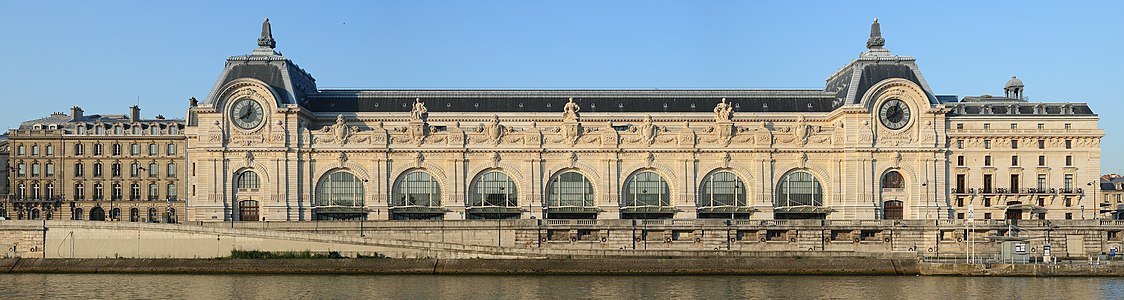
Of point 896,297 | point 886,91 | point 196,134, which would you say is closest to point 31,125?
point 196,134

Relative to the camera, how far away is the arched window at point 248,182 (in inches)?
3469

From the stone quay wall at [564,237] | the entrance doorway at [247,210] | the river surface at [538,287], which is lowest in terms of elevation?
the river surface at [538,287]

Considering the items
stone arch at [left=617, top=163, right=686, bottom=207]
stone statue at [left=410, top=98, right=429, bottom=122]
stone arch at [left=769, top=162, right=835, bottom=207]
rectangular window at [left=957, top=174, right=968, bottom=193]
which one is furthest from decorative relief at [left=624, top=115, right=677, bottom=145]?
rectangular window at [left=957, top=174, right=968, bottom=193]

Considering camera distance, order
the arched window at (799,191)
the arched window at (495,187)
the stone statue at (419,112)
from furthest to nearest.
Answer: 1. the stone statue at (419,112)
2. the arched window at (799,191)
3. the arched window at (495,187)

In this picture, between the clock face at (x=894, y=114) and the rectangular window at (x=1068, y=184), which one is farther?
the clock face at (x=894, y=114)

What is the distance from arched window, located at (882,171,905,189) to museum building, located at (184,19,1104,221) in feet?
0.34

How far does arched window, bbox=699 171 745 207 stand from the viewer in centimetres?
8838

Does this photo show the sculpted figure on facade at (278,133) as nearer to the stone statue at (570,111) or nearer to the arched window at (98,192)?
the arched window at (98,192)

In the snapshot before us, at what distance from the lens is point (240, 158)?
88000mm

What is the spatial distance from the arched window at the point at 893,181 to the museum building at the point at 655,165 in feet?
0.34

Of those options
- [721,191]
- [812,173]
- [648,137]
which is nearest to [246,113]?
[648,137]

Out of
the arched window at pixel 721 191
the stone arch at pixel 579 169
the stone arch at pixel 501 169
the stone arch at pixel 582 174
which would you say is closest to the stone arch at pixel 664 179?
the stone arch at pixel 582 174

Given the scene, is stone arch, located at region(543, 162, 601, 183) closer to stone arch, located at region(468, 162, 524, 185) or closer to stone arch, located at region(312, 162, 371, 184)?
stone arch, located at region(468, 162, 524, 185)

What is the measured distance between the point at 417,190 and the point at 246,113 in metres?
13.6
